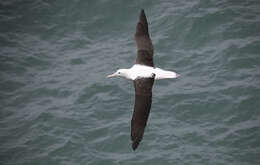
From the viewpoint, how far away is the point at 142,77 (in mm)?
12508

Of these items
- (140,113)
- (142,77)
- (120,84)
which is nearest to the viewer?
(140,113)

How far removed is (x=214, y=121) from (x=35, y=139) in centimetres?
629

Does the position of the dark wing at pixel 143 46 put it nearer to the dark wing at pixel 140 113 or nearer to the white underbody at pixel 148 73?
the white underbody at pixel 148 73

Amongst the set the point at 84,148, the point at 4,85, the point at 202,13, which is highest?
the point at 202,13

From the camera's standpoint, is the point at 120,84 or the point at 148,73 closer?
the point at 148,73

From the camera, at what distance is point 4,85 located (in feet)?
59.9

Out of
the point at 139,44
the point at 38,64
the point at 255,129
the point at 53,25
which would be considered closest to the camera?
the point at 139,44

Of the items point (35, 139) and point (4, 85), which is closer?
point (35, 139)

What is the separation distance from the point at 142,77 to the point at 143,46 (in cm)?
120

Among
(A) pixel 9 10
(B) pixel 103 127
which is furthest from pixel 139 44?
(A) pixel 9 10

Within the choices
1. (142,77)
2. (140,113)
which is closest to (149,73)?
(142,77)

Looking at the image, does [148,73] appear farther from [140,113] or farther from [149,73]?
[140,113]

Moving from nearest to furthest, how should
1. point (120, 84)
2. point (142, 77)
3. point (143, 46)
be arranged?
point (142, 77) < point (143, 46) < point (120, 84)

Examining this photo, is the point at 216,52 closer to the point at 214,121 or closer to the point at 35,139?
the point at 214,121
